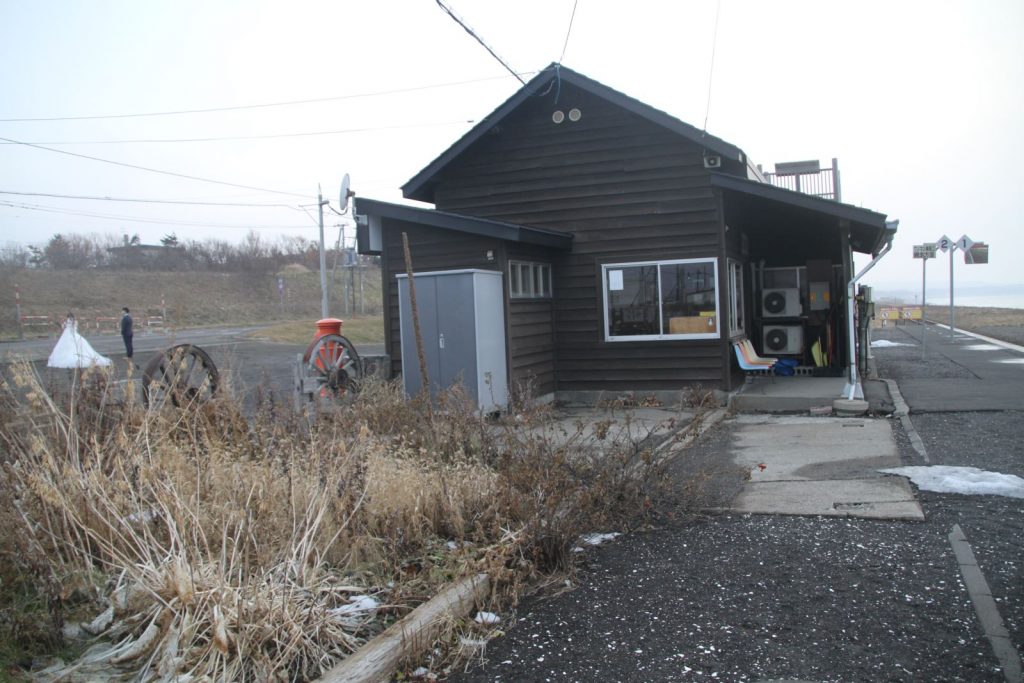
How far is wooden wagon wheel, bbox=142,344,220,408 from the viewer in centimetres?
654

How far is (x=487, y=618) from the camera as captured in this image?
4.56m

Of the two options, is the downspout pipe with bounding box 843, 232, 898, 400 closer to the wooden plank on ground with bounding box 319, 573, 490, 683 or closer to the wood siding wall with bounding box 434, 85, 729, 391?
the wood siding wall with bounding box 434, 85, 729, 391

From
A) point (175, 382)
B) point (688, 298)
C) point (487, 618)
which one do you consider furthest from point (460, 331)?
point (487, 618)

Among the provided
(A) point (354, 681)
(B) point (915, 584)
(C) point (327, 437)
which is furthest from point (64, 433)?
(B) point (915, 584)

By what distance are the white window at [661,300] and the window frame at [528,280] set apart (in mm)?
927

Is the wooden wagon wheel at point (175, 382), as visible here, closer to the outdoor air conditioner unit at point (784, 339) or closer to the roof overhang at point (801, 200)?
the roof overhang at point (801, 200)

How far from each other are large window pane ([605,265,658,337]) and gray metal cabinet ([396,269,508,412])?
2254 millimetres

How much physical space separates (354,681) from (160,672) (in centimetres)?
82

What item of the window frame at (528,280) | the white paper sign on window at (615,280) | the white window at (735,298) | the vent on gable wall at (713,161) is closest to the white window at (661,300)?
the white paper sign on window at (615,280)

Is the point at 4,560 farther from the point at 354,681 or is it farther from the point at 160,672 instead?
the point at 354,681

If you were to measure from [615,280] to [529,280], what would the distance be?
4.75 feet

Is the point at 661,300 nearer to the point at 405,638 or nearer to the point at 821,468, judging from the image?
the point at 821,468

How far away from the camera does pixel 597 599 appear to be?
4.88 metres

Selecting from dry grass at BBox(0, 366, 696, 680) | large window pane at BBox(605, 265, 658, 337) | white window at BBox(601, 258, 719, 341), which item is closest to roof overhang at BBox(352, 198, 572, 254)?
large window pane at BBox(605, 265, 658, 337)
